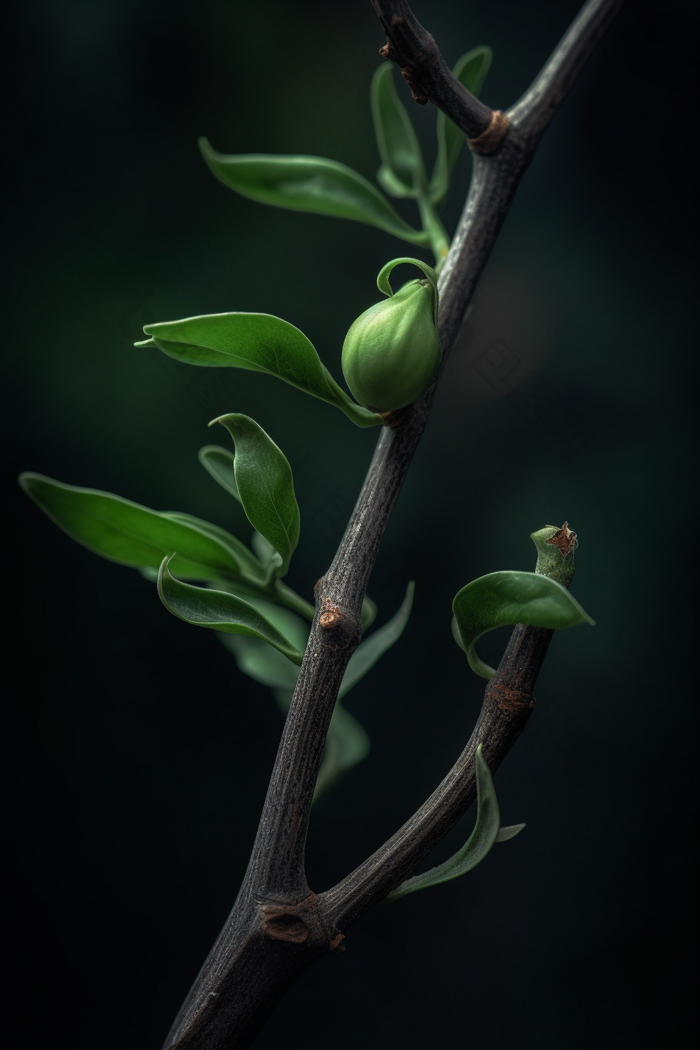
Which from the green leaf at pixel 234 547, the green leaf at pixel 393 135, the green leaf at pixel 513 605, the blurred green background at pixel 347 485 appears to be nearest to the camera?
the green leaf at pixel 513 605

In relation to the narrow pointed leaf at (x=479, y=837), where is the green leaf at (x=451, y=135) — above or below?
above

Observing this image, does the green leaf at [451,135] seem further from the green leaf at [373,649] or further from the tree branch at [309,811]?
the green leaf at [373,649]

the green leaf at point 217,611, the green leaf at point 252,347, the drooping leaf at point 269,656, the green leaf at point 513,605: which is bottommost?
the drooping leaf at point 269,656

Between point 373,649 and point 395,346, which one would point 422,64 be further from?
point 373,649

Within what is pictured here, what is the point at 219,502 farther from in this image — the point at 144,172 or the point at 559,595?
the point at 559,595

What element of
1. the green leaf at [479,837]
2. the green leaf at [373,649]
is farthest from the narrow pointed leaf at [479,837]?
the green leaf at [373,649]

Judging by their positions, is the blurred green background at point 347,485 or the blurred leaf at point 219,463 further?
the blurred green background at point 347,485
